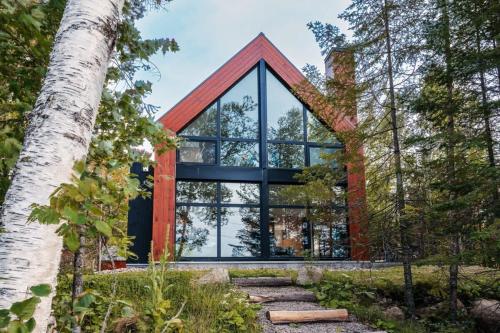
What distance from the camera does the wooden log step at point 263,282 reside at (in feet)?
22.2

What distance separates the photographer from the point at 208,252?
34.5ft

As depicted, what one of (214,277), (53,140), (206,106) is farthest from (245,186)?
(53,140)

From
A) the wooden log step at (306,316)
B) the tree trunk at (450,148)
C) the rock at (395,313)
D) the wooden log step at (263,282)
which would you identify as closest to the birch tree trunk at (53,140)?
the wooden log step at (306,316)

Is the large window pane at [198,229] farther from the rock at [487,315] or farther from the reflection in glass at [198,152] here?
the rock at [487,315]

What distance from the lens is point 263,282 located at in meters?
6.84

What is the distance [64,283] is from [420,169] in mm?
5874

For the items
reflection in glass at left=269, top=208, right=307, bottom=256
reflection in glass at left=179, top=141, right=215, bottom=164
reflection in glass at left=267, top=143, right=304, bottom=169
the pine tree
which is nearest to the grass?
the pine tree

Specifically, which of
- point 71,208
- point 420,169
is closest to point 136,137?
point 71,208

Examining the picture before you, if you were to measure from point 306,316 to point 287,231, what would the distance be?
6.07m

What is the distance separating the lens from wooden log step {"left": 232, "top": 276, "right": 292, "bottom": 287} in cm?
675

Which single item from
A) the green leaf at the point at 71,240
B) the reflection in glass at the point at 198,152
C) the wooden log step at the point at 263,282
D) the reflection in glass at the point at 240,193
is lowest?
the wooden log step at the point at 263,282

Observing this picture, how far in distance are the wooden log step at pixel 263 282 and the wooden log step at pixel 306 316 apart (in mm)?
1831

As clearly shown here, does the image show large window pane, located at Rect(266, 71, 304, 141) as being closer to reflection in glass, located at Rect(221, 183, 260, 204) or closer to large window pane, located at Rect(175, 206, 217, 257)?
reflection in glass, located at Rect(221, 183, 260, 204)

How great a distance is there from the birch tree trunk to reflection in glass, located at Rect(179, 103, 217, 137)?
9608 millimetres
